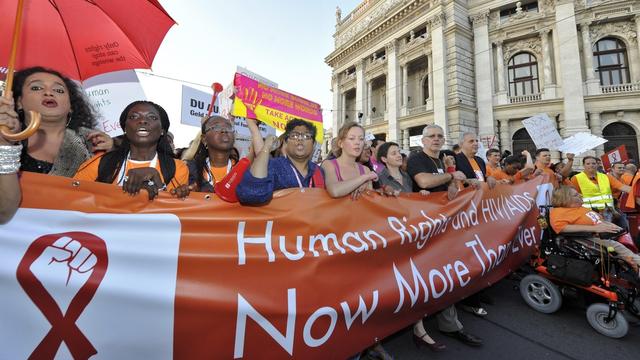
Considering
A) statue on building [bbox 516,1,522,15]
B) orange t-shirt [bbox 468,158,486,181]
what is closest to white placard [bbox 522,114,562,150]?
orange t-shirt [bbox 468,158,486,181]

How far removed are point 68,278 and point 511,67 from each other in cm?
2575

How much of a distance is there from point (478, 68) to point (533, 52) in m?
3.55

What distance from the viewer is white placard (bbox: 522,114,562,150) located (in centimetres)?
560

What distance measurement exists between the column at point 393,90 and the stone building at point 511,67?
0.28 feet

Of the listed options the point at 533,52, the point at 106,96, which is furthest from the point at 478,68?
the point at 106,96

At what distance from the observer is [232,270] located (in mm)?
1594

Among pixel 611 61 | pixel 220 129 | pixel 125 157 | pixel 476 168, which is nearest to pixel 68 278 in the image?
pixel 125 157

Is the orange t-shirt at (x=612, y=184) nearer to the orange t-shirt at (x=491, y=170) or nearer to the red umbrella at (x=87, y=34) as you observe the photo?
the orange t-shirt at (x=491, y=170)

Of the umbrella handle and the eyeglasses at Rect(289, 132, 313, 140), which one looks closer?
the umbrella handle

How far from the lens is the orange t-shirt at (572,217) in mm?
3254

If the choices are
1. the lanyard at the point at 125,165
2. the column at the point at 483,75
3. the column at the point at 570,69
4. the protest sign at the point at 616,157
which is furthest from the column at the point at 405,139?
the lanyard at the point at 125,165

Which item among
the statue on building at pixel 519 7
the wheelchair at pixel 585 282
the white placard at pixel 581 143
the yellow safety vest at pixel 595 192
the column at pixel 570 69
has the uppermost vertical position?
the statue on building at pixel 519 7

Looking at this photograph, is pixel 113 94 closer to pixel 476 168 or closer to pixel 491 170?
pixel 476 168

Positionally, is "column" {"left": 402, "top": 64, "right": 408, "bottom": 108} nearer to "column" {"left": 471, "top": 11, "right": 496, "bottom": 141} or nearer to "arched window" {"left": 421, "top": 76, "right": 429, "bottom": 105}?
"arched window" {"left": 421, "top": 76, "right": 429, "bottom": 105}
